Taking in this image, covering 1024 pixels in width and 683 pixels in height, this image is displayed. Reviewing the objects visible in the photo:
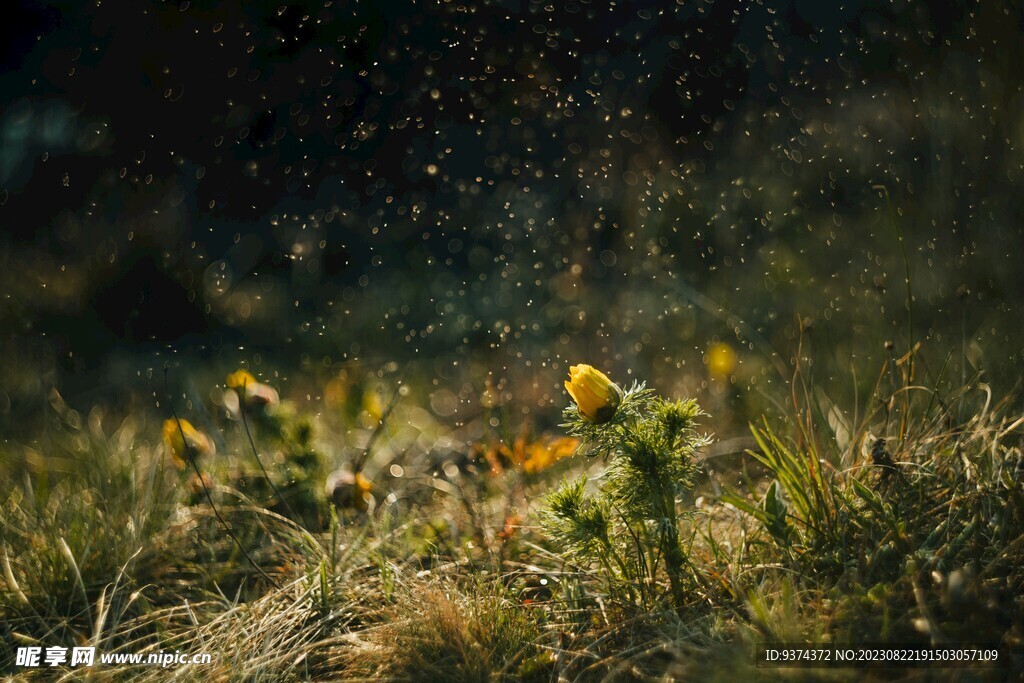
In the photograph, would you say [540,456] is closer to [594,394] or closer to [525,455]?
[525,455]

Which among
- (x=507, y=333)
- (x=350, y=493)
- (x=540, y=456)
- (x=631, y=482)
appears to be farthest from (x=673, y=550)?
(x=507, y=333)

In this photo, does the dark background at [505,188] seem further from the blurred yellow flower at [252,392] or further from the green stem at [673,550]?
the green stem at [673,550]

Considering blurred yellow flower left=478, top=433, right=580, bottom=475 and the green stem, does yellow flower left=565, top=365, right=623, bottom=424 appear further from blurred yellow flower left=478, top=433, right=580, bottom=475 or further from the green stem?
blurred yellow flower left=478, top=433, right=580, bottom=475

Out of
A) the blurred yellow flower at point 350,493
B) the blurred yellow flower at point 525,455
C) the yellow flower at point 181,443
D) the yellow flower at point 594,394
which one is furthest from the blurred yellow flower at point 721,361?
the yellow flower at point 181,443

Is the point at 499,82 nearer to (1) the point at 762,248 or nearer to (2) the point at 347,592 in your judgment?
(1) the point at 762,248

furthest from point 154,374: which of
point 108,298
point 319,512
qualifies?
point 319,512

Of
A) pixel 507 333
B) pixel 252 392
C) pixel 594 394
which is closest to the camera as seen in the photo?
pixel 594 394
